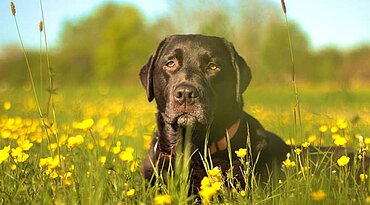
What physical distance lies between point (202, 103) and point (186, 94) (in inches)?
5.4

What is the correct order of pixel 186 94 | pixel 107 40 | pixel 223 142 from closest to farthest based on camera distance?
1. pixel 186 94
2. pixel 223 142
3. pixel 107 40

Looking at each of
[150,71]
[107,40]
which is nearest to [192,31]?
[150,71]

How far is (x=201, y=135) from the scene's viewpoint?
14.1ft

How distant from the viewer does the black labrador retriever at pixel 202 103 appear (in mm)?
4016

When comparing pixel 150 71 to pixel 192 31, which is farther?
pixel 192 31

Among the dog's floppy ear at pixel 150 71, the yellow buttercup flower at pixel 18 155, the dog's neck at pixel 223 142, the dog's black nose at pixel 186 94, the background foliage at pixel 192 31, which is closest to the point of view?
the yellow buttercup flower at pixel 18 155

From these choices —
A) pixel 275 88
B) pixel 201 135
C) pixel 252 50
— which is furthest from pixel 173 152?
pixel 252 50

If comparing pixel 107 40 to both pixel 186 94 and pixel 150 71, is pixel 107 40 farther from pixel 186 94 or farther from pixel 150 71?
pixel 186 94

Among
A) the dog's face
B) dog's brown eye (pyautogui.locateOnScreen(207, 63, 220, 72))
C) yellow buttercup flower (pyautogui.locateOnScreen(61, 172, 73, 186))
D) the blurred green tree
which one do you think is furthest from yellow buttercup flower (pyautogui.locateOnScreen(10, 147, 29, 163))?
the blurred green tree

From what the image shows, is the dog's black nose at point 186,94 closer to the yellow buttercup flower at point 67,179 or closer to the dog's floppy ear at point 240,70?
the dog's floppy ear at point 240,70

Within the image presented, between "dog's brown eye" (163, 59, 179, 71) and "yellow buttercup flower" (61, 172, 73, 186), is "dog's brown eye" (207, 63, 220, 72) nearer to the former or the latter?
"dog's brown eye" (163, 59, 179, 71)

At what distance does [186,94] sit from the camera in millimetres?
3914

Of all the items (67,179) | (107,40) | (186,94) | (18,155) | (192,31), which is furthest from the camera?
(107,40)

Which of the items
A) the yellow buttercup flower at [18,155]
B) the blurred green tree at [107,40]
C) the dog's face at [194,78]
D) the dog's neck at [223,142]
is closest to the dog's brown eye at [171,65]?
the dog's face at [194,78]
